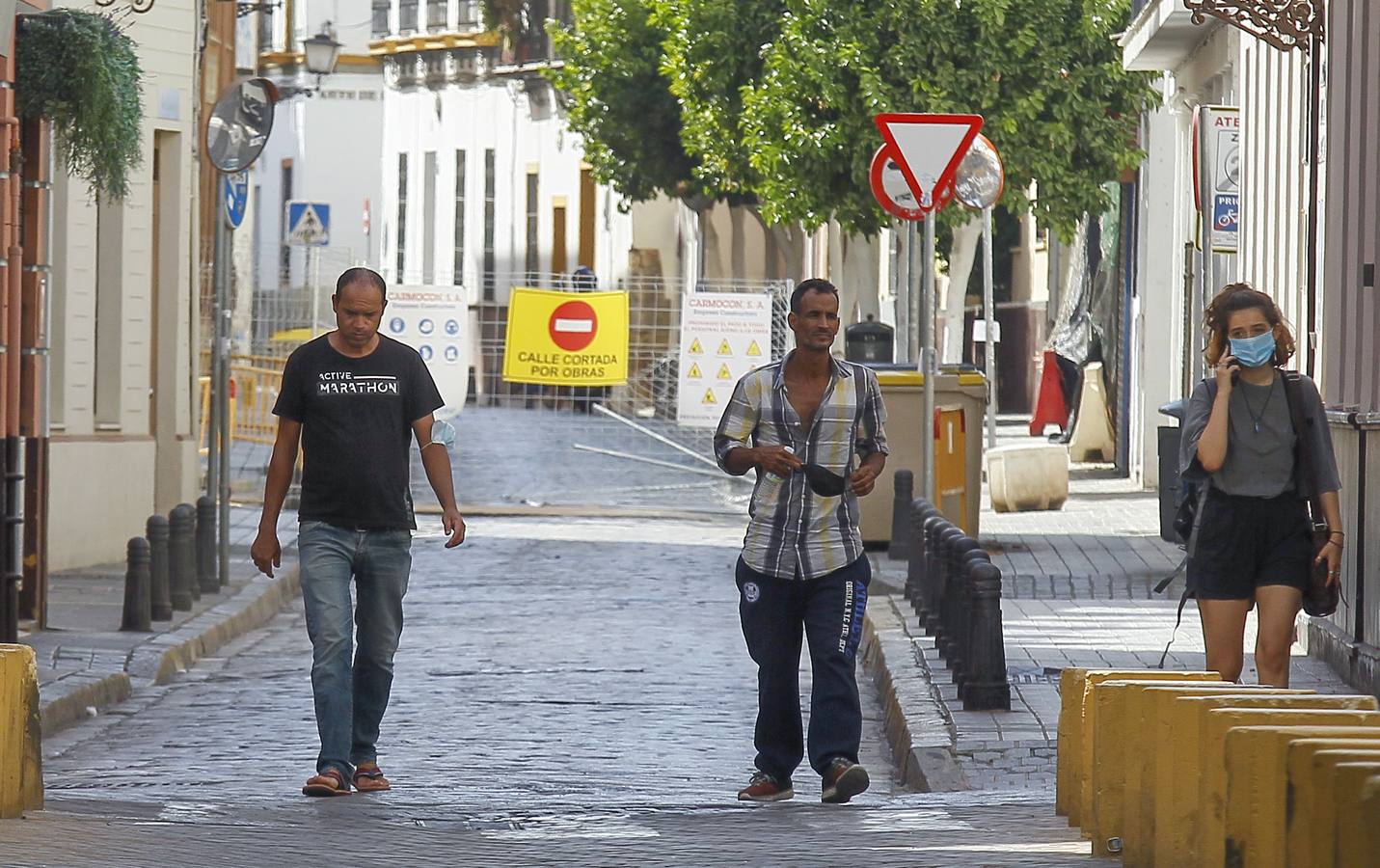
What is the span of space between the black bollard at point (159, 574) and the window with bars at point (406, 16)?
51479mm

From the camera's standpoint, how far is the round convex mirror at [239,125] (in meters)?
17.7

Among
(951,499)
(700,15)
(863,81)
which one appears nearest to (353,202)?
(700,15)

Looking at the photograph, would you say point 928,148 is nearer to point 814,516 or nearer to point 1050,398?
point 814,516

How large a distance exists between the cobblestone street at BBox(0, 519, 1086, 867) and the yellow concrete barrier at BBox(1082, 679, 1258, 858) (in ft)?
0.55

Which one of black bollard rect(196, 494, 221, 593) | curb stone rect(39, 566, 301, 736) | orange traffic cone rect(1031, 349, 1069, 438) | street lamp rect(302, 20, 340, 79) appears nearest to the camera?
curb stone rect(39, 566, 301, 736)

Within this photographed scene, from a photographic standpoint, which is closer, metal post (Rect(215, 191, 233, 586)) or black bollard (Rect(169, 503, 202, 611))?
black bollard (Rect(169, 503, 202, 611))

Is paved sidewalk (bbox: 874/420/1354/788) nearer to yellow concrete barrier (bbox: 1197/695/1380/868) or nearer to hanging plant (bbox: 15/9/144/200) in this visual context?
yellow concrete barrier (bbox: 1197/695/1380/868)

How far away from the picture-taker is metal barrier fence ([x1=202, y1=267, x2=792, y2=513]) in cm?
2770

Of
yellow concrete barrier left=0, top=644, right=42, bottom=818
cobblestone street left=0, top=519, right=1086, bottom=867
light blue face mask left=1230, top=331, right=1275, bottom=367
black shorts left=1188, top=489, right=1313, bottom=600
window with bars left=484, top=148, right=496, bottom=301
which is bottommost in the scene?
cobblestone street left=0, top=519, right=1086, bottom=867

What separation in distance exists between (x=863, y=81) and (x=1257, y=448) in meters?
21.6

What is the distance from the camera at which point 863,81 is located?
30422 mm

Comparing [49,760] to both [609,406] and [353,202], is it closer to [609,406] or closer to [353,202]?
[609,406]

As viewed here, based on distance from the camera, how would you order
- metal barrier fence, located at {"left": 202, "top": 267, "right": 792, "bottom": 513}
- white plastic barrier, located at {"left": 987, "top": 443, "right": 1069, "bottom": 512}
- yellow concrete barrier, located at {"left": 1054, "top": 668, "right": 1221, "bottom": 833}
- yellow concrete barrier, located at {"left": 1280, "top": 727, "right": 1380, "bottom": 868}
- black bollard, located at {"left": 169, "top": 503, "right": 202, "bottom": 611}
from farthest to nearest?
metal barrier fence, located at {"left": 202, "top": 267, "right": 792, "bottom": 513}, white plastic barrier, located at {"left": 987, "top": 443, "right": 1069, "bottom": 512}, black bollard, located at {"left": 169, "top": 503, "right": 202, "bottom": 611}, yellow concrete barrier, located at {"left": 1054, "top": 668, "right": 1221, "bottom": 833}, yellow concrete barrier, located at {"left": 1280, "top": 727, "right": 1380, "bottom": 868}

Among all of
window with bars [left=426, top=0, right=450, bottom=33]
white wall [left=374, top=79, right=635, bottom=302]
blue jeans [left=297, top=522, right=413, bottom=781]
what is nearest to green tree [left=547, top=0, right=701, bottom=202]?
white wall [left=374, top=79, right=635, bottom=302]
